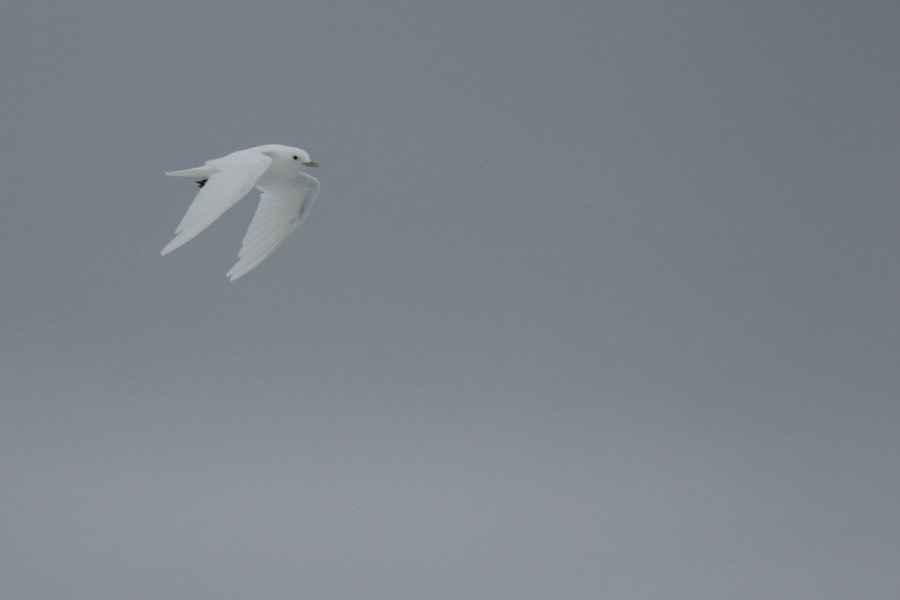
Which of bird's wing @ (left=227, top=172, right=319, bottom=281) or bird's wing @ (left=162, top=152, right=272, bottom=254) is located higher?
bird's wing @ (left=227, top=172, right=319, bottom=281)

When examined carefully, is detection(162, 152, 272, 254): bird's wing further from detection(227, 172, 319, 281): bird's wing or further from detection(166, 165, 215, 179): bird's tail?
detection(227, 172, 319, 281): bird's wing

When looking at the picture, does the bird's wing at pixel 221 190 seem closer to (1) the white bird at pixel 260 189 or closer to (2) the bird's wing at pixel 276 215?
(1) the white bird at pixel 260 189

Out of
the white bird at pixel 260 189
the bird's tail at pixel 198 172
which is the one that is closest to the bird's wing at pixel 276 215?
the white bird at pixel 260 189

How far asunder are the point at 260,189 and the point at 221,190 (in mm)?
965

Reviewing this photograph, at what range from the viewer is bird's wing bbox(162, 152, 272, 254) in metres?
2.75

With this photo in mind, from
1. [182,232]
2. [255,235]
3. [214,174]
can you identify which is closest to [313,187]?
[255,235]

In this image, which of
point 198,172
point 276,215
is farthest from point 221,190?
point 276,215

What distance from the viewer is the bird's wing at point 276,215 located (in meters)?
3.75

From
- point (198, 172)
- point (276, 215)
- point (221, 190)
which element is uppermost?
point (276, 215)

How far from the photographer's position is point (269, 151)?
349cm

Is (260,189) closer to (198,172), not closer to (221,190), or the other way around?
(198,172)

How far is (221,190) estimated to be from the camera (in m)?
2.92

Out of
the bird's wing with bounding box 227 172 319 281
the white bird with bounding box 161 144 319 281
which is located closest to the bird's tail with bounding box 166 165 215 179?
the white bird with bounding box 161 144 319 281

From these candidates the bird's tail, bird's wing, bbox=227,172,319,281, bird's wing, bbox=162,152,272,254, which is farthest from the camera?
bird's wing, bbox=227,172,319,281
